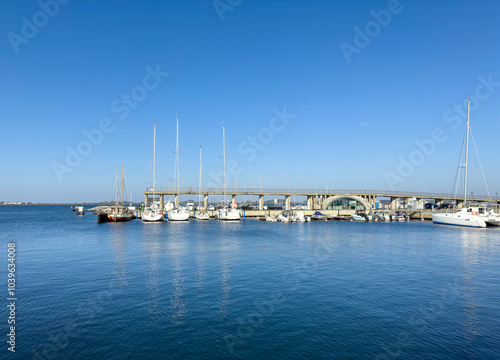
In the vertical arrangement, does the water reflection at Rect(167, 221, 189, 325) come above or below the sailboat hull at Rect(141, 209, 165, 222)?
below

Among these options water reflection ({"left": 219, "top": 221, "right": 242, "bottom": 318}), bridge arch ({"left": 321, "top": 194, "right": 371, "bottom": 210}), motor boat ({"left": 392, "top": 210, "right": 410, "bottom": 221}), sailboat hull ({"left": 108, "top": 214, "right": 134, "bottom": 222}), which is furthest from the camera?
bridge arch ({"left": 321, "top": 194, "right": 371, "bottom": 210})

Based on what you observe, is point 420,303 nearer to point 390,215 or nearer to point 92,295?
point 92,295

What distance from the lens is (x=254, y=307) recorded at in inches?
798

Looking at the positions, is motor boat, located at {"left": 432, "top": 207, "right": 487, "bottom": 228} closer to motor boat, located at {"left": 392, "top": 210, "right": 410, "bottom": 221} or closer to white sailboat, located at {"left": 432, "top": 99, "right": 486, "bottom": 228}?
white sailboat, located at {"left": 432, "top": 99, "right": 486, "bottom": 228}

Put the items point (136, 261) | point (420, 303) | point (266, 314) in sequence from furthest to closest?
point (136, 261) → point (420, 303) → point (266, 314)

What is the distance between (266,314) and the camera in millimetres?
19094

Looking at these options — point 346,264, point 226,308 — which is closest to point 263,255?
point 346,264

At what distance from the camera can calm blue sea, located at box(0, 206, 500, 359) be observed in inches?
580

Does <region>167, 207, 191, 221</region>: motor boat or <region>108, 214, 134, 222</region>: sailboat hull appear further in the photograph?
<region>167, 207, 191, 221</region>: motor boat

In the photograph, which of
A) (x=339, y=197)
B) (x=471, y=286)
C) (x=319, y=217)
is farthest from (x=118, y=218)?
(x=339, y=197)

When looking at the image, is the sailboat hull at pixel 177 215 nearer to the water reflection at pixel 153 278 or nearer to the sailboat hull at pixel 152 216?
the sailboat hull at pixel 152 216

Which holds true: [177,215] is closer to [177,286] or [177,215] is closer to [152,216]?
[152,216]

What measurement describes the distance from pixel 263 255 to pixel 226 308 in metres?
20.0

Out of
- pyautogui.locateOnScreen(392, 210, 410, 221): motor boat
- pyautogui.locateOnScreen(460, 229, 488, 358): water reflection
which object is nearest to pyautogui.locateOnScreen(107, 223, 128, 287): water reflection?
pyautogui.locateOnScreen(460, 229, 488, 358): water reflection
